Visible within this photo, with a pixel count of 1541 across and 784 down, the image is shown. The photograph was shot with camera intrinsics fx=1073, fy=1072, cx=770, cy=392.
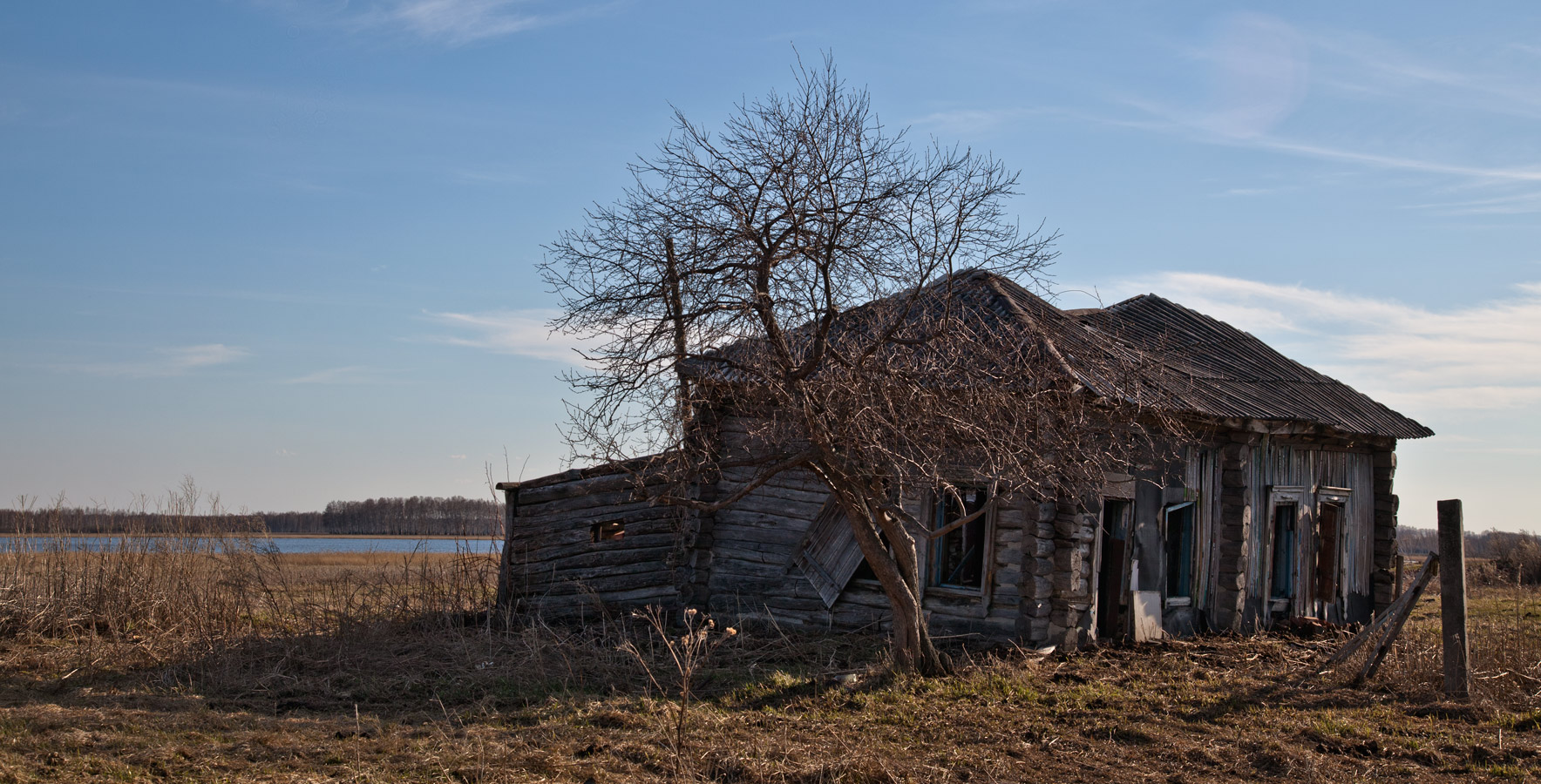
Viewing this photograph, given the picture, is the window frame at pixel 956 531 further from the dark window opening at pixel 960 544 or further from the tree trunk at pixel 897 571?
the tree trunk at pixel 897 571

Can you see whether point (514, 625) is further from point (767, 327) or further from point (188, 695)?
point (767, 327)

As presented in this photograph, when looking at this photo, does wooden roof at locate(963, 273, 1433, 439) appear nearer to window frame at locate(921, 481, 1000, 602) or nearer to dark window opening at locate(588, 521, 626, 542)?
window frame at locate(921, 481, 1000, 602)

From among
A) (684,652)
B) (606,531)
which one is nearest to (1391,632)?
(684,652)

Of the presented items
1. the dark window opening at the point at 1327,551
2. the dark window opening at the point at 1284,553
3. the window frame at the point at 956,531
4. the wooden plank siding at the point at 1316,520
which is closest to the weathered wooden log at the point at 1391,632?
the window frame at the point at 956,531

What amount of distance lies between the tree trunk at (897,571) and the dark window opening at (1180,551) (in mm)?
4612

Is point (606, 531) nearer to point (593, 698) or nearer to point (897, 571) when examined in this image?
point (593, 698)

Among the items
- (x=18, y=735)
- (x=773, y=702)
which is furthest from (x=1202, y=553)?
(x=18, y=735)

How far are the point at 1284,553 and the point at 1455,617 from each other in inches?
214

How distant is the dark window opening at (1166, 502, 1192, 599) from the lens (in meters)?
12.6

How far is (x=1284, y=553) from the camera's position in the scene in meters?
14.2

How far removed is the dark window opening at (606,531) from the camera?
1270 centimetres

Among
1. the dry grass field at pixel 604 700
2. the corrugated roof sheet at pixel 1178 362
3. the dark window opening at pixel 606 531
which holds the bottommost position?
the dry grass field at pixel 604 700

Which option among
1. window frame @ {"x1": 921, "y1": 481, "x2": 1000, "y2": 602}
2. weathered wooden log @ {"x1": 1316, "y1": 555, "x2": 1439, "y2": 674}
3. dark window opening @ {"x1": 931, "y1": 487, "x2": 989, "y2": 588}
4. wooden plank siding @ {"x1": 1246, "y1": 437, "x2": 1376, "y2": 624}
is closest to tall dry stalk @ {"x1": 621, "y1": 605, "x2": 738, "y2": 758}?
window frame @ {"x1": 921, "y1": 481, "x2": 1000, "y2": 602}

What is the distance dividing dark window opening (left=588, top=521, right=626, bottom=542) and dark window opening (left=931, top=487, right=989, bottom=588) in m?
3.67
